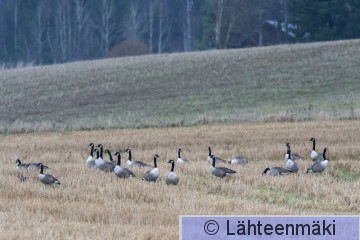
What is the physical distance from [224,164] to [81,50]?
80.5 meters

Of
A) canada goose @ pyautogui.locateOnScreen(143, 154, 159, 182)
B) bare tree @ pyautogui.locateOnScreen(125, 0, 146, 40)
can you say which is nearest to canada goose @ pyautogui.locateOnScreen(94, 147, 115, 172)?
canada goose @ pyautogui.locateOnScreen(143, 154, 159, 182)

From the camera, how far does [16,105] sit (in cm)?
4431

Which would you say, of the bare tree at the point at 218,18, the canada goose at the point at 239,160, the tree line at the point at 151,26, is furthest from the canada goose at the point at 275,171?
the bare tree at the point at 218,18

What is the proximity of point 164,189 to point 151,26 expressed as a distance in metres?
73.4

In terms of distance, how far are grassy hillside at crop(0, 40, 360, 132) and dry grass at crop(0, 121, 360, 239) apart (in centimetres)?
614

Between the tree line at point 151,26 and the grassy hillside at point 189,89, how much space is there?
1461cm

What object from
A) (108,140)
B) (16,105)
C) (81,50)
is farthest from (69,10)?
(108,140)

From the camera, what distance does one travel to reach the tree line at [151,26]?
72.3 m

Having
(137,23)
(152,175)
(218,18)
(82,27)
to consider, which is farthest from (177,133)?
(82,27)

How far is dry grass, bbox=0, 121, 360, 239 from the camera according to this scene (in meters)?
12.4

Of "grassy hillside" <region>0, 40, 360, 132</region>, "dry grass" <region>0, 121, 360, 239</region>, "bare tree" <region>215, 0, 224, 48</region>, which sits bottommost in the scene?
"dry grass" <region>0, 121, 360, 239</region>

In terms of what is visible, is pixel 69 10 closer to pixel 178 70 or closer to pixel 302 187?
pixel 178 70

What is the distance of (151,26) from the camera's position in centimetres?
8825

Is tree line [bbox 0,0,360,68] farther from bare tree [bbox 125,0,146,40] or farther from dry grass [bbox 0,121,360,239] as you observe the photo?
dry grass [bbox 0,121,360,239]
